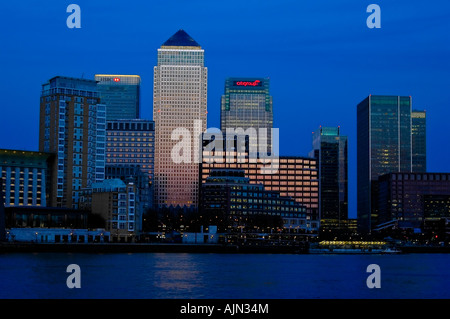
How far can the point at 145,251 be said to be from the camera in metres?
191

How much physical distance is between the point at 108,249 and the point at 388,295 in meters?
121

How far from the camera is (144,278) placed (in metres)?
89.9

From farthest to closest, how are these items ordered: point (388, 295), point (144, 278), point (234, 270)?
1. point (234, 270)
2. point (144, 278)
3. point (388, 295)

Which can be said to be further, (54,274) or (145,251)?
(145,251)

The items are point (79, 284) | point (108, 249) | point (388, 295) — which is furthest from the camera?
point (108, 249)
